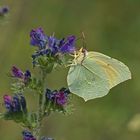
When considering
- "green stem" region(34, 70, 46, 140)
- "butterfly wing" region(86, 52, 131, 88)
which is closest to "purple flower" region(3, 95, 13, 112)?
"green stem" region(34, 70, 46, 140)

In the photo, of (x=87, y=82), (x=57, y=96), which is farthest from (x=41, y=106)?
(x=87, y=82)

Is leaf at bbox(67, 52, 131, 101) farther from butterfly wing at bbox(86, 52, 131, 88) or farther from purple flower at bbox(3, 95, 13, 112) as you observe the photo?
purple flower at bbox(3, 95, 13, 112)

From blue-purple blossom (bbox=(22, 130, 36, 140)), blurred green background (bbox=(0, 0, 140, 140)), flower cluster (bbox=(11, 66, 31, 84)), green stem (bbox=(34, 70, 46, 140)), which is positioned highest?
blurred green background (bbox=(0, 0, 140, 140))

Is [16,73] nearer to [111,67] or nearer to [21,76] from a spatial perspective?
[21,76]

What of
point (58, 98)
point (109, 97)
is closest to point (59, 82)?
point (109, 97)

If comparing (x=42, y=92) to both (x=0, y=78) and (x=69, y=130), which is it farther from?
(x=0, y=78)

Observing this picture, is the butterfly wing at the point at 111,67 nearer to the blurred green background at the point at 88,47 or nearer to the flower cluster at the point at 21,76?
the flower cluster at the point at 21,76

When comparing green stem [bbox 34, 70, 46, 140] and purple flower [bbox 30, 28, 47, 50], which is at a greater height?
purple flower [bbox 30, 28, 47, 50]
